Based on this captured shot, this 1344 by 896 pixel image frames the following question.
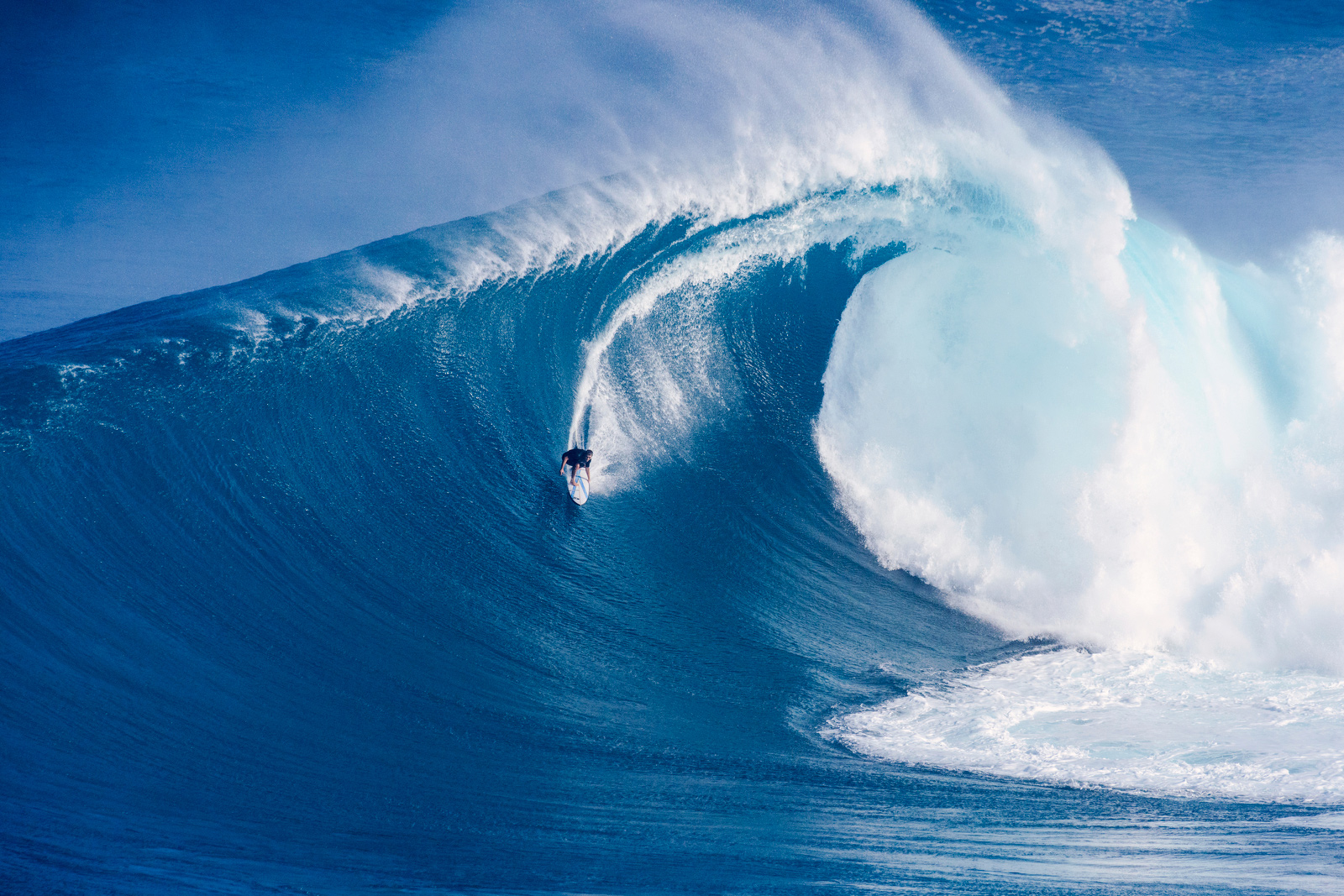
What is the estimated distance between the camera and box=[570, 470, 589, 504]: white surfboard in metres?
7.27

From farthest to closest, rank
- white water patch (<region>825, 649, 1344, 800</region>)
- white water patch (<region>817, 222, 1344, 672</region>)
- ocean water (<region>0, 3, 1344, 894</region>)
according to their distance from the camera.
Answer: white water patch (<region>817, 222, 1344, 672</region>), white water patch (<region>825, 649, 1344, 800</region>), ocean water (<region>0, 3, 1344, 894</region>)

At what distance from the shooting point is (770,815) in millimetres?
4477

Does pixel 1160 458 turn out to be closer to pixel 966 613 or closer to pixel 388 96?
pixel 966 613

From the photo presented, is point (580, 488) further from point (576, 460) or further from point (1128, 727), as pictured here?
point (1128, 727)

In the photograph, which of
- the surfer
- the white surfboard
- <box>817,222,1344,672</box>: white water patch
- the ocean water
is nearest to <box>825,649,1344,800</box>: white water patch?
the ocean water

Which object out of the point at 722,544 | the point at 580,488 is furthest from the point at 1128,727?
the point at 580,488

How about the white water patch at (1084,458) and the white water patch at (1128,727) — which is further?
the white water patch at (1084,458)

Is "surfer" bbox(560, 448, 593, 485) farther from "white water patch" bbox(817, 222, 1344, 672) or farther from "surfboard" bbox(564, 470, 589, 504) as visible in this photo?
"white water patch" bbox(817, 222, 1344, 672)

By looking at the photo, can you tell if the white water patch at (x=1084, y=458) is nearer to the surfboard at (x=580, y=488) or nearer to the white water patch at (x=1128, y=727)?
the white water patch at (x=1128, y=727)

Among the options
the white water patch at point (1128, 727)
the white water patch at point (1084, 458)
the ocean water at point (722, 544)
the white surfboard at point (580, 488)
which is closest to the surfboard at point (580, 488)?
the white surfboard at point (580, 488)

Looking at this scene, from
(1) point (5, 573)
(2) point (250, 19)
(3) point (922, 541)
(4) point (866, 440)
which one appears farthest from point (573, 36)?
(1) point (5, 573)

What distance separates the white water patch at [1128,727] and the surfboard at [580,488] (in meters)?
2.96

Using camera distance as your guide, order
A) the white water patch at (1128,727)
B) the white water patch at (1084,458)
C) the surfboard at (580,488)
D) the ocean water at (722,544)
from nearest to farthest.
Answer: the ocean water at (722,544)
the white water patch at (1128,727)
the white water patch at (1084,458)
the surfboard at (580,488)

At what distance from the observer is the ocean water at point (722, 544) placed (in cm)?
429
